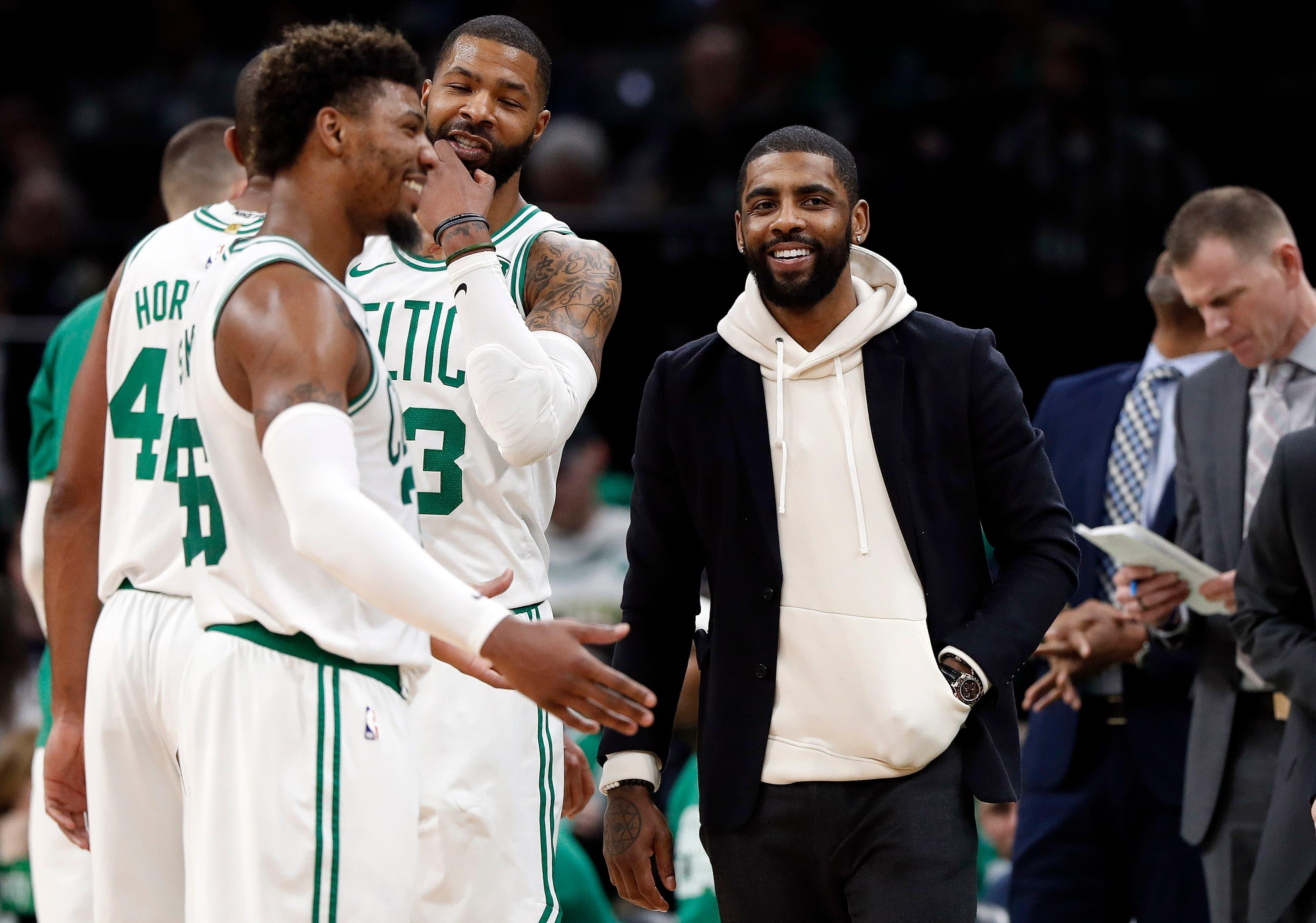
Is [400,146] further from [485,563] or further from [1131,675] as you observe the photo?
[1131,675]

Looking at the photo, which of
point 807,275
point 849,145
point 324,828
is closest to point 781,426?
point 807,275

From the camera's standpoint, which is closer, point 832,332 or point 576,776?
point 832,332

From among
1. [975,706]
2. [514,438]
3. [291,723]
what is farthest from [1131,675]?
[291,723]

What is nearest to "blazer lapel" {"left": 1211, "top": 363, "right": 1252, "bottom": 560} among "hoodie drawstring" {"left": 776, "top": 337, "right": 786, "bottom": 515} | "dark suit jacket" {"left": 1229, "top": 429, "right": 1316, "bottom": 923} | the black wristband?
"dark suit jacket" {"left": 1229, "top": 429, "right": 1316, "bottom": 923}

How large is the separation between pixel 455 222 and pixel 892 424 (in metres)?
1.03

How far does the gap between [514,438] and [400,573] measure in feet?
2.47

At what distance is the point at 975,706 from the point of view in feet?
11.2

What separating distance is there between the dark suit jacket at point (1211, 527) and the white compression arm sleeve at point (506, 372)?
2.30m

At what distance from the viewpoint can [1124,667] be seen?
16.8 ft

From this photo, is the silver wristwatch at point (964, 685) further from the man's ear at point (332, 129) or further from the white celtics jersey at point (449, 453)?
the man's ear at point (332, 129)

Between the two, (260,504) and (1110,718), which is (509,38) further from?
(1110,718)

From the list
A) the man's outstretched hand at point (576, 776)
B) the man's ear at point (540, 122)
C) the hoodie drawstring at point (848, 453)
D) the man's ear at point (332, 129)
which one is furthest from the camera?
the man's ear at point (540, 122)

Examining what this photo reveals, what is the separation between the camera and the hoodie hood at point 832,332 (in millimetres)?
3572

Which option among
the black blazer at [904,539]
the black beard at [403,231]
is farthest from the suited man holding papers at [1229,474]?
the black beard at [403,231]
